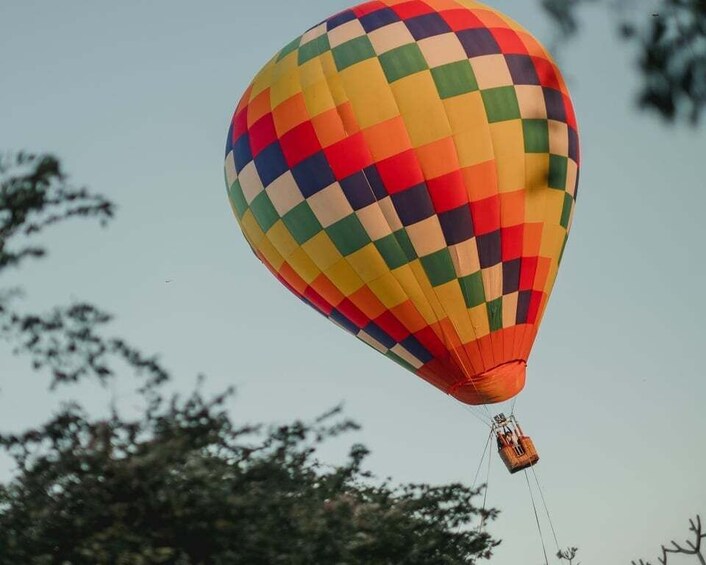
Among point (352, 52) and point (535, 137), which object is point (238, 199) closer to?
point (352, 52)

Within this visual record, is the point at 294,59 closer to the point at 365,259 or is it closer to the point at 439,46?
the point at 439,46

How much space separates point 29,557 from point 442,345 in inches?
395

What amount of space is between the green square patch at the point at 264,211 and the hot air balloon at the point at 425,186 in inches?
1.7

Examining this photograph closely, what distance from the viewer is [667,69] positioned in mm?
4172

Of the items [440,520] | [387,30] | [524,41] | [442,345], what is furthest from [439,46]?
[440,520]

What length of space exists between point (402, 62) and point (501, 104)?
7.35 ft

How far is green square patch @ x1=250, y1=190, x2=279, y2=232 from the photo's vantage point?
60.2 feet

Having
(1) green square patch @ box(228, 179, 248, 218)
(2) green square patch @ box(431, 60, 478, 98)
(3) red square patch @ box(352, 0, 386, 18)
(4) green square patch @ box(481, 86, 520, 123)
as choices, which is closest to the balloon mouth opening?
(4) green square patch @ box(481, 86, 520, 123)

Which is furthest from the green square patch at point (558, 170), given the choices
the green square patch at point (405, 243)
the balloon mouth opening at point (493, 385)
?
the balloon mouth opening at point (493, 385)

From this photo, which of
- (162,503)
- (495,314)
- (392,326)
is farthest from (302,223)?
(162,503)

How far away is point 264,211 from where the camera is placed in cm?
1856

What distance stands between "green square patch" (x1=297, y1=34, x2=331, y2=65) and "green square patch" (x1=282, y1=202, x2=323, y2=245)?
3.30m

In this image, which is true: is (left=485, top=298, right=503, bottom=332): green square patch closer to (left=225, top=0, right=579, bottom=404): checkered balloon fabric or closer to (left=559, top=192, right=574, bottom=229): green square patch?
(left=225, top=0, right=579, bottom=404): checkered balloon fabric

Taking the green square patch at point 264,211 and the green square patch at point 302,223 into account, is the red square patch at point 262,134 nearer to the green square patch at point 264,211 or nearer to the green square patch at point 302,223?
the green square patch at point 264,211
